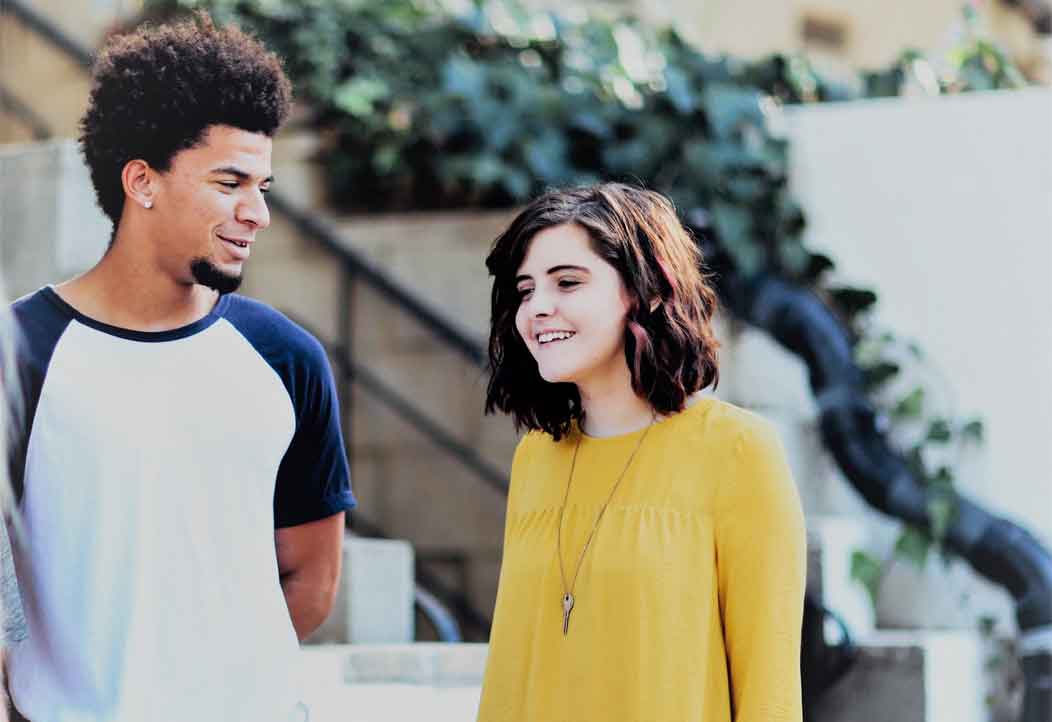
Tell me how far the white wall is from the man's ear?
3066 millimetres

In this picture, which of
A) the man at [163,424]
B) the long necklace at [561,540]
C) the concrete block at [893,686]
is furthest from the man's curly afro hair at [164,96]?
the concrete block at [893,686]

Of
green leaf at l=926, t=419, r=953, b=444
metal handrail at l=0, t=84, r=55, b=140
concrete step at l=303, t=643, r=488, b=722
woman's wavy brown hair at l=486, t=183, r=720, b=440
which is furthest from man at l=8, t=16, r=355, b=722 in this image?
green leaf at l=926, t=419, r=953, b=444

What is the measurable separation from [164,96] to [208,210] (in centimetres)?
17

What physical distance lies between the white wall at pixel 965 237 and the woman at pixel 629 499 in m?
2.61

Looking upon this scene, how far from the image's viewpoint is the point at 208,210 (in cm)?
226

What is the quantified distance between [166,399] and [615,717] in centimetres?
74

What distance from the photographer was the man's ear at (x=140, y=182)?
89.0 inches

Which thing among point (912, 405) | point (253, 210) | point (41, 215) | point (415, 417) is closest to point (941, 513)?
point (912, 405)

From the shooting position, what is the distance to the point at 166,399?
7.39 feet

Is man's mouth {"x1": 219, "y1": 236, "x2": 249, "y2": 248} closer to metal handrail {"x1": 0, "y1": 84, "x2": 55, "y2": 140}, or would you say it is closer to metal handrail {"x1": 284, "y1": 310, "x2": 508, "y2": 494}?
metal handrail {"x1": 0, "y1": 84, "x2": 55, "y2": 140}

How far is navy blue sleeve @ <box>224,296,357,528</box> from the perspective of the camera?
238cm

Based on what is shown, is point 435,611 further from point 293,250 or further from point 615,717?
point 615,717

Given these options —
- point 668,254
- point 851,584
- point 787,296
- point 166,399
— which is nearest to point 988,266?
point 787,296

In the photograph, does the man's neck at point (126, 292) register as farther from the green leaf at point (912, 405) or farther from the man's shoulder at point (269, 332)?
the green leaf at point (912, 405)
